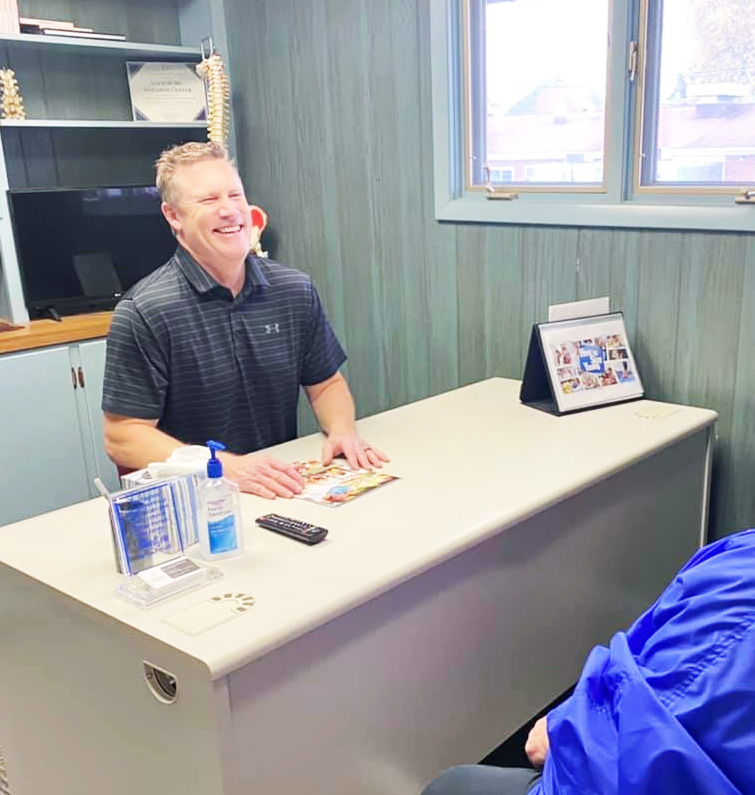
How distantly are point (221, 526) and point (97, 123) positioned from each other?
6.76ft

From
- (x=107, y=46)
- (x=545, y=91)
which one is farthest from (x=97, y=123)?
(x=545, y=91)

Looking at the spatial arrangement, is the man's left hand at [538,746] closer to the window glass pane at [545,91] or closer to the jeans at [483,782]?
the jeans at [483,782]

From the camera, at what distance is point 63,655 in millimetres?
1404

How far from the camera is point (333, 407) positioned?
2.16m

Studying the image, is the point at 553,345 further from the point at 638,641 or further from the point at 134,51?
the point at 134,51

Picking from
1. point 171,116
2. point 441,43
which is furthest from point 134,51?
point 441,43

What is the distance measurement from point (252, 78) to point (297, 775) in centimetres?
255

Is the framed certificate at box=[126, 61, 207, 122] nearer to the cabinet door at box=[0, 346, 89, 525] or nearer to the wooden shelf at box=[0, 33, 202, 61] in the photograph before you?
the wooden shelf at box=[0, 33, 202, 61]

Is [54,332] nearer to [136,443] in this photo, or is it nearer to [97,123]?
[97,123]

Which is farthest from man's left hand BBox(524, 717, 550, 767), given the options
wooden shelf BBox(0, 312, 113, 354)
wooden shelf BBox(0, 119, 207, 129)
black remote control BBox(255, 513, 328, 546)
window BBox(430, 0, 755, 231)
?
wooden shelf BBox(0, 119, 207, 129)

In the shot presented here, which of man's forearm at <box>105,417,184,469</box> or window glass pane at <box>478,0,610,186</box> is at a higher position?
window glass pane at <box>478,0,610,186</box>

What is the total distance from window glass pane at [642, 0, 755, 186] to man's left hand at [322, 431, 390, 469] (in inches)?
43.3

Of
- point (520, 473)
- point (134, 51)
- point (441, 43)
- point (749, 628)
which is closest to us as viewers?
point (749, 628)

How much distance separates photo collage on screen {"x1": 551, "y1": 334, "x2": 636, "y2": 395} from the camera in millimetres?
2246
